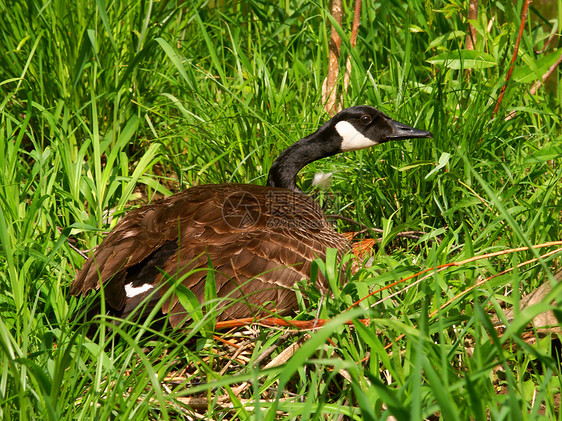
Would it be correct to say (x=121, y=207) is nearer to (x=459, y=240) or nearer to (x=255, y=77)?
(x=255, y=77)

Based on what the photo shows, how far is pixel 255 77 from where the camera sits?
4.11 metres

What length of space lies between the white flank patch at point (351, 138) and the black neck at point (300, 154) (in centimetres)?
4

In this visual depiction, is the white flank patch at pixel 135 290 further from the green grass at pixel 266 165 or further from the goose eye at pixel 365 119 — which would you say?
the goose eye at pixel 365 119

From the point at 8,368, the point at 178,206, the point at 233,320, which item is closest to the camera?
the point at 8,368

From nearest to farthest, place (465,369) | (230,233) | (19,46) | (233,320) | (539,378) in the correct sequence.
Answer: (539,378)
(465,369)
(233,320)
(230,233)
(19,46)

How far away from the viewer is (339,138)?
3.86 metres

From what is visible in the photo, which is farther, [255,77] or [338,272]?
[255,77]

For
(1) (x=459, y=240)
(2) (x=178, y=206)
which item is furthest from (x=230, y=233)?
(1) (x=459, y=240)

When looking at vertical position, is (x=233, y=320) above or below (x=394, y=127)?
below

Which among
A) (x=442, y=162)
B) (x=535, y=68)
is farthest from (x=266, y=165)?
(x=535, y=68)

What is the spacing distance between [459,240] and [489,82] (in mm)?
1112

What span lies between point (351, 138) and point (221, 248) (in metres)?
1.22

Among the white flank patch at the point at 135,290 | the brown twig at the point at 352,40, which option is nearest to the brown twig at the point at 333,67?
the brown twig at the point at 352,40

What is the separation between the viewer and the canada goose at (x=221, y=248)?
2.80 m
